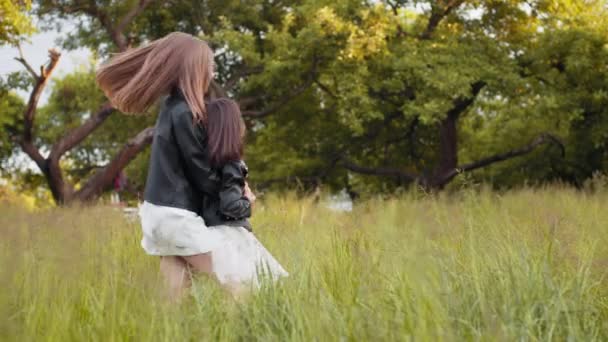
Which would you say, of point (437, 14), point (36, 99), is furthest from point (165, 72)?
point (36, 99)

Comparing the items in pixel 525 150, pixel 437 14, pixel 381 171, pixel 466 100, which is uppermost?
pixel 437 14

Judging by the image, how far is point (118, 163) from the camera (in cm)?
1883

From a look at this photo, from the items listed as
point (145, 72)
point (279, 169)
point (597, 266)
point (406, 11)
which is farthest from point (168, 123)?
point (406, 11)

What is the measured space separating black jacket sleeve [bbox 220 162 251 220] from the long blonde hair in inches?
12.6

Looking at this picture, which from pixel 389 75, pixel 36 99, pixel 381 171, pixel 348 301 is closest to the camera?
pixel 348 301

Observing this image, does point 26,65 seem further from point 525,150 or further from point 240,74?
point 525,150

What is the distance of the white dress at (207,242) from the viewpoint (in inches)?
140

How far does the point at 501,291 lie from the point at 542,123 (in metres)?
19.7

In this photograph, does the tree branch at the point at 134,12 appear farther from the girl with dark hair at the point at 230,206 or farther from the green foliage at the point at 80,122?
the girl with dark hair at the point at 230,206

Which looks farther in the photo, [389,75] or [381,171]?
[381,171]

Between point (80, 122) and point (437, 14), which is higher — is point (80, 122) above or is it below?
below

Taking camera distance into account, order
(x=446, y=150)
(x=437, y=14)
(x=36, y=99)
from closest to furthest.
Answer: (x=36, y=99) < (x=437, y=14) < (x=446, y=150)

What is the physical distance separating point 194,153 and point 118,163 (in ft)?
51.9

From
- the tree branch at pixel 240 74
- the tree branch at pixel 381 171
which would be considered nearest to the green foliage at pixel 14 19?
the tree branch at pixel 240 74
